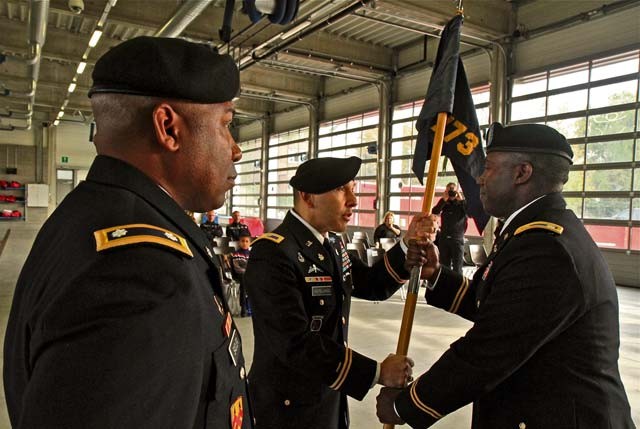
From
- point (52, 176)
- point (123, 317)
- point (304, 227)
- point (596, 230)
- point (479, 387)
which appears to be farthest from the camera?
point (52, 176)

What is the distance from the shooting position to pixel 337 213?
2.00 m

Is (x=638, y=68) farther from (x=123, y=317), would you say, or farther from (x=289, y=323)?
(x=123, y=317)

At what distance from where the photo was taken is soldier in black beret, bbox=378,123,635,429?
4.25 feet

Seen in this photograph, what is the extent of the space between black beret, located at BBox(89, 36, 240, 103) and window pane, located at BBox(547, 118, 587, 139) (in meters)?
9.55

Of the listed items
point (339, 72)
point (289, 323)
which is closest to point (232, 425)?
point (289, 323)

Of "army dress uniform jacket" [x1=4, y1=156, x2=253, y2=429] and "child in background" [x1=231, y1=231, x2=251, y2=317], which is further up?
"army dress uniform jacket" [x1=4, y1=156, x2=253, y2=429]

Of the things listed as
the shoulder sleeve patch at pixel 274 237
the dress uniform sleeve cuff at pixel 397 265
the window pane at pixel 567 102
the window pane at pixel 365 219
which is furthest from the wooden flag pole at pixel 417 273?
the window pane at pixel 365 219

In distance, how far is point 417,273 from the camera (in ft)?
7.12

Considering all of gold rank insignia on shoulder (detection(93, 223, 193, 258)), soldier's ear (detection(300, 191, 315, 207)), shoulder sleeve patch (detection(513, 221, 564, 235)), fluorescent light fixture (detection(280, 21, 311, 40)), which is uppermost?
fluorescent light fixture (detection(280, 21, 311, 40))

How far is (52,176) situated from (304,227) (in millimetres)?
25303

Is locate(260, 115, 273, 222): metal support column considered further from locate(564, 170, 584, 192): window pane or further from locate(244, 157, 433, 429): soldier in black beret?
locate(244, 157, 433, 429): soldier in black beret

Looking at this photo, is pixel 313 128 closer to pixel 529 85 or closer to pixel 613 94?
pixel 529 85

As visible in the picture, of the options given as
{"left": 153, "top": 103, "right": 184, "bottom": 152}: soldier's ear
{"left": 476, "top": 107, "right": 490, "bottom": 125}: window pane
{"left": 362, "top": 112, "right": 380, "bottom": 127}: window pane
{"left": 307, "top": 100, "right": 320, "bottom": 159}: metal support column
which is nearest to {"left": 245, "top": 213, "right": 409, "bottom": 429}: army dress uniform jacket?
{"left": 153, "top": 103, "right": 184, "bottom": 152}: soldier's ear

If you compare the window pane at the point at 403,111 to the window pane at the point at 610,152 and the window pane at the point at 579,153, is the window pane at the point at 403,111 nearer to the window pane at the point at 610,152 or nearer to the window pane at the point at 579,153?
the window pane at the point at 579,153
